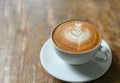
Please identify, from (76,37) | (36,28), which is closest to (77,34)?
(76,37)

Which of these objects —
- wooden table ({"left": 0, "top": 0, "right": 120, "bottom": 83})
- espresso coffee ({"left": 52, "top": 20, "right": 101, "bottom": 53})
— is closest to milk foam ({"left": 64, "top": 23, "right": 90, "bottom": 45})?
espresso coffee ({"left": 52, "top": 20, "right": 101, "bottom": 53})

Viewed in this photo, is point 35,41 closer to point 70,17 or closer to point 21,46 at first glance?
point 21,46

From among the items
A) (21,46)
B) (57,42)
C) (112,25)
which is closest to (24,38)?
(21,46)

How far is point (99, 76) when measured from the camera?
57 cm

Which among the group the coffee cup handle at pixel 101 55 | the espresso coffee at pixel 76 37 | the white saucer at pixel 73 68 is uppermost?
the espresso coffee at pixel 76 37

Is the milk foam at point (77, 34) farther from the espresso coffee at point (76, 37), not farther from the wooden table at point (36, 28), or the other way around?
the wooden table at point (36, 28)

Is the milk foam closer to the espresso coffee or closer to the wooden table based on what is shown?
the espresso coffee

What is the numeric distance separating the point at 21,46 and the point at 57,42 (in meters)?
0.14

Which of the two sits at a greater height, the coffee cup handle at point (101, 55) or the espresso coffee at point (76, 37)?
the espresso coffee at point (76, 37)

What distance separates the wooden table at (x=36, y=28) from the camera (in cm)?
60

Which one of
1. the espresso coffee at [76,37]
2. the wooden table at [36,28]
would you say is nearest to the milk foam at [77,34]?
Answer: the espresso coffee at [76,37]

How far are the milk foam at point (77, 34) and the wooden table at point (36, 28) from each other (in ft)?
0.34

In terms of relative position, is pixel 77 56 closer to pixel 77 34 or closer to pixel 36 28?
pixel 77 34

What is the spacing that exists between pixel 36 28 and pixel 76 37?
18 centimetres
